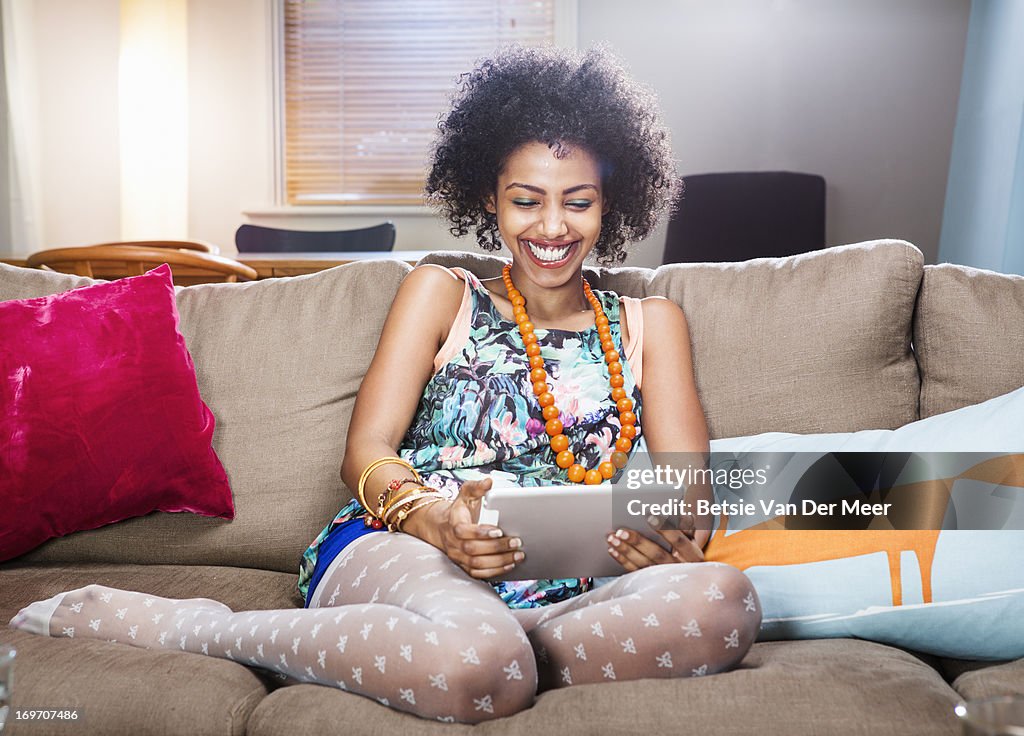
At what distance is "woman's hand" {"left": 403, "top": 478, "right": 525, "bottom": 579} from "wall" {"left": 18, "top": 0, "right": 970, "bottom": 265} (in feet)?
11.0

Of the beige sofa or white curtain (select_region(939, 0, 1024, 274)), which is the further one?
white curtain (select_region(939, 0, 1024, 274))

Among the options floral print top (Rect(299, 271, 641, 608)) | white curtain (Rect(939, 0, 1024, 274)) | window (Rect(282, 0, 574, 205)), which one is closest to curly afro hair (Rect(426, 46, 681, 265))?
floral print top (Rect(299, 271, 641, 608))

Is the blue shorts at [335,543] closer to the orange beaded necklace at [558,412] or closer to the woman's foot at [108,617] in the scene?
the woman's foot at [108,617]

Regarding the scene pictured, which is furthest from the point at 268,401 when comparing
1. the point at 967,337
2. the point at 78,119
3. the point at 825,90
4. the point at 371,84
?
the point at 78,119

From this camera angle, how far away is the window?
477 centimetres

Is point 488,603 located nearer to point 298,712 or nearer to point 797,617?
point 298,712

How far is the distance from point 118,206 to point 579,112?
151 inches

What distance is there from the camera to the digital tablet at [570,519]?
1095 millimetres

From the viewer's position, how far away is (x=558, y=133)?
1.62 metres

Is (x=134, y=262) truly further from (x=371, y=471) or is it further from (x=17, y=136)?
(x=17, y=136)

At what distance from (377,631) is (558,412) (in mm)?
517

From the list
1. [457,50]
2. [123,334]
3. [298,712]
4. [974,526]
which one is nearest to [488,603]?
[298,712]

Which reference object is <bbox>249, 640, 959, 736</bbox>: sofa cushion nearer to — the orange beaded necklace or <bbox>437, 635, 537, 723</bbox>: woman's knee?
<bbox>437, 635, 537, 723</bbox>: woman's knee

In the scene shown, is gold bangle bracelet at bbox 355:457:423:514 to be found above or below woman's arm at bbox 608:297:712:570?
below
